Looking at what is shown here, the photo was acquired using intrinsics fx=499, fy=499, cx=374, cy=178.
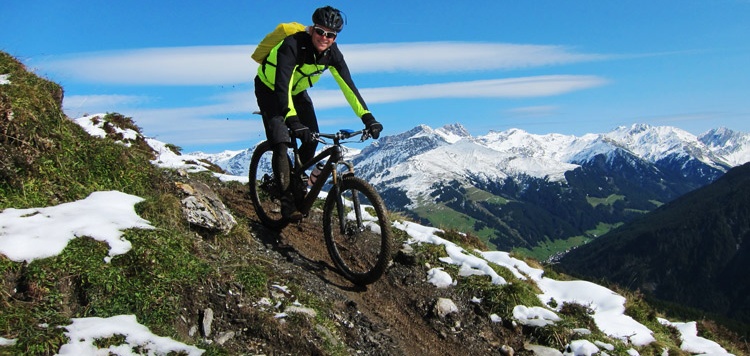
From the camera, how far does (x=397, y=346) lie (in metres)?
7.86

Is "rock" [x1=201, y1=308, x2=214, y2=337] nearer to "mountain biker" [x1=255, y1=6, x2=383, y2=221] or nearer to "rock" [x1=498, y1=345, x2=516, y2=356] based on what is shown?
"mountain biker" [x1=255, y1=6, x2=383, y2=221]

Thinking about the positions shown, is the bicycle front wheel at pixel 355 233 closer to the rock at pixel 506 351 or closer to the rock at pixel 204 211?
the rock at pixel 204 211

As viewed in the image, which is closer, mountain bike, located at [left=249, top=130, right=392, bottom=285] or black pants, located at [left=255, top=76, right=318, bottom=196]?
mountain bike, located at [left=249, top=130, right=392, bottom=285]

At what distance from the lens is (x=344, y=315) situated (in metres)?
8.00

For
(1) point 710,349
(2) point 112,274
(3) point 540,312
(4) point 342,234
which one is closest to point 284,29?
(4) point 342,234

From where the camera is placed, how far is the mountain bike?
29.0ft

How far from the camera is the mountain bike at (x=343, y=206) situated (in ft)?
29.0

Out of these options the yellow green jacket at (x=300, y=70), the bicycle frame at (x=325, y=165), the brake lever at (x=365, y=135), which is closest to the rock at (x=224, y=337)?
the bicycle frame at (x=325, y=165)

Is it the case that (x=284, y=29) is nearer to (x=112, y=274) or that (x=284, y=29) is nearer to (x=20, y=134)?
(x=20, y=134)

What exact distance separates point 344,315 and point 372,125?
3497 millimetres

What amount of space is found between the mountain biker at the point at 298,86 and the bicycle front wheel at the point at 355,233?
992 mm

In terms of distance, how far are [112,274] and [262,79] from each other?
198 inches

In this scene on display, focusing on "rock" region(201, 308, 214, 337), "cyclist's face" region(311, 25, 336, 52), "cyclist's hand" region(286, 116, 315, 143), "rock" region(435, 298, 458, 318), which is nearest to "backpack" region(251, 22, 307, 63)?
"cyclist's face" region(311, 25, 336, 52)

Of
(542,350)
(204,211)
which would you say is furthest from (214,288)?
(542,350)
